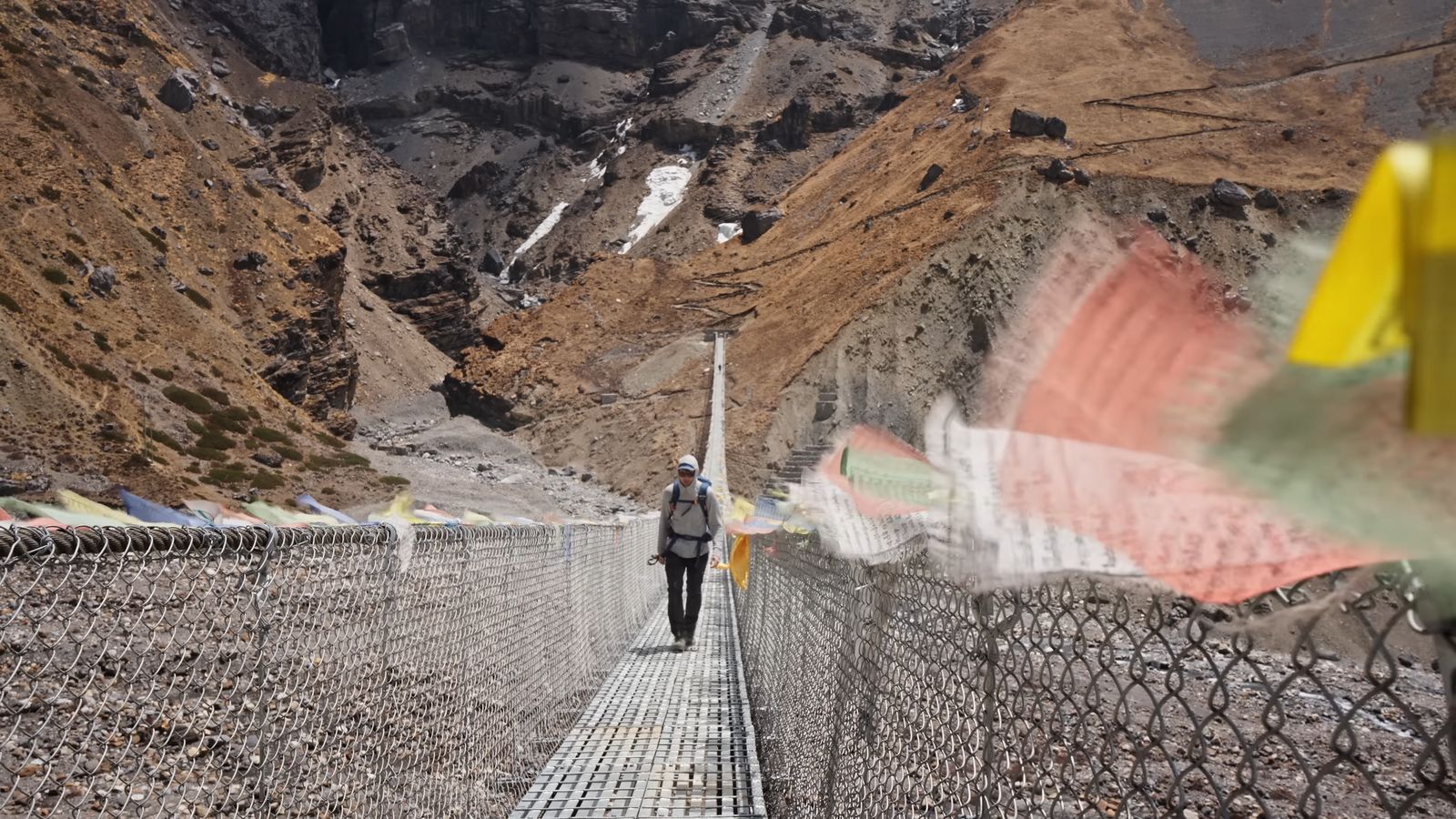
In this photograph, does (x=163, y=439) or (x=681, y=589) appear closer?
(x=681, y=589)

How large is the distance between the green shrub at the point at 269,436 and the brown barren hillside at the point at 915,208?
1075 centimetres

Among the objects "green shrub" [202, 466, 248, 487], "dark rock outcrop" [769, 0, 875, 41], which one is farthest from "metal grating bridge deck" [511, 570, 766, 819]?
"dark rock outcrop" [769, 0, 875, 41]

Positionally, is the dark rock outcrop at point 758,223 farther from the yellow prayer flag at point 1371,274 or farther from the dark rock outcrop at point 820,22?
the yellow prayer flag at point 1371,274

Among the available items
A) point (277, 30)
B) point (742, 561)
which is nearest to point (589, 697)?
point (742, 561)

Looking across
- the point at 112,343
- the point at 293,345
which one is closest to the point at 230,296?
the point at 293,345

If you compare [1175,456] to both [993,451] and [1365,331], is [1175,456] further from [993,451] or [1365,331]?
[993,451]

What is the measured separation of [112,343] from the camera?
2377cm

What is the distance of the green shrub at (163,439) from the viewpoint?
20.6m

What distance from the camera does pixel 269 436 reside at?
25375 millimetres

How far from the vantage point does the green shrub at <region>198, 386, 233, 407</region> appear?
2497 cm

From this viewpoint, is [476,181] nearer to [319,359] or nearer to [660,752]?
[319,359]

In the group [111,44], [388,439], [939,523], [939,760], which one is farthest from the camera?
[111,44]

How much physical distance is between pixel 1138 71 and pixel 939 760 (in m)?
53.5

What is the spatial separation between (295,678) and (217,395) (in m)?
25.4
